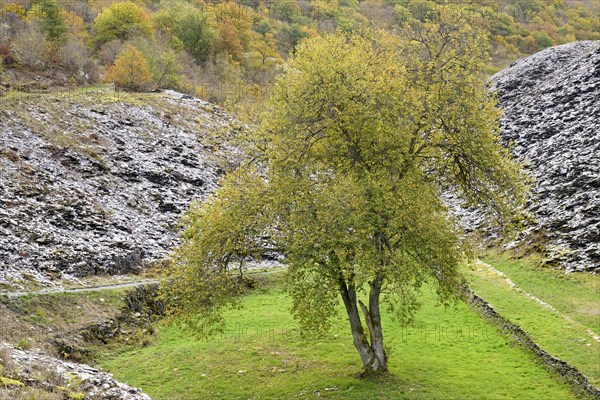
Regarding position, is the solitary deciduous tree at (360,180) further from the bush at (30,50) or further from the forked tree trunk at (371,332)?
the bush at (30,50)

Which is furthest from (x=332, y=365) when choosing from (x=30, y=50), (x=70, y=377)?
(x=30, y=50)

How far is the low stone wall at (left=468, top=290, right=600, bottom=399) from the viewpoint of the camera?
22.6 m

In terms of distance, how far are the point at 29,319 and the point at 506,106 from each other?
61420mm

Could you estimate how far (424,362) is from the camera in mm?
26000

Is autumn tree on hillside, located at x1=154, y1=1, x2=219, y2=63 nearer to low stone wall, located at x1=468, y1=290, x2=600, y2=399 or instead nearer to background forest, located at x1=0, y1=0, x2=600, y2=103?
background forest, located at x1=0, y1=0, x2=600, y2=103

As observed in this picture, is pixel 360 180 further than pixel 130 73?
No

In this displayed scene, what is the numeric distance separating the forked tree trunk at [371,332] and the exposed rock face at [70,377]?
8.41 m

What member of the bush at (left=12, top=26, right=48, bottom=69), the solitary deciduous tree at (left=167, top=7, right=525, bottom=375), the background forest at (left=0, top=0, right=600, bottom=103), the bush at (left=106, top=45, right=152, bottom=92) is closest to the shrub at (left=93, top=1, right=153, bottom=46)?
the background forest at (left=0, top=0, right=600, bottom=103)

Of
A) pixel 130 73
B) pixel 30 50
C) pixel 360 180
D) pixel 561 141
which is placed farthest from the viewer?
pixel 130 73

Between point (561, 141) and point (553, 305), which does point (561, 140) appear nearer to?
point (561, 141)

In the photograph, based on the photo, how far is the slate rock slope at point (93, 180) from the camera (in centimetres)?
3509

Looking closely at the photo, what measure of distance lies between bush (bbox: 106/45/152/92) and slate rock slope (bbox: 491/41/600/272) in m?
45.7

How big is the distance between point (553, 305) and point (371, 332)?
1528 cm

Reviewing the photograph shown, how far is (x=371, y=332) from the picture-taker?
23.0 m
